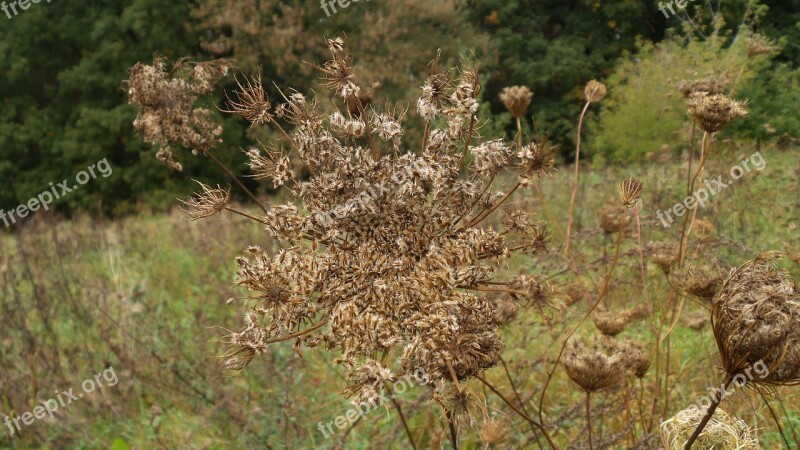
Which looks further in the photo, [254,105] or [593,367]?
[593,367]

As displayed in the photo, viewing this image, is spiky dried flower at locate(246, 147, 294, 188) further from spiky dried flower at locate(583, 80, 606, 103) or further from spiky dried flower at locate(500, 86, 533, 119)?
spiky dried flower at locate(583, 80, 606, 103)

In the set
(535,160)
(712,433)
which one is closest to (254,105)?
(535,160)

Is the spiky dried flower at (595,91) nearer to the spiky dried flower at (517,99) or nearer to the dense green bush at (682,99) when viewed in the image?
the spiky dried flower at (517,99)

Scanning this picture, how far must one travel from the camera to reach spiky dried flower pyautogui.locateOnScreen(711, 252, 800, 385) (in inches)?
54.5

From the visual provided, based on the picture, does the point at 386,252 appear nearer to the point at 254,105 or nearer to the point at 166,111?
the point at 254,105


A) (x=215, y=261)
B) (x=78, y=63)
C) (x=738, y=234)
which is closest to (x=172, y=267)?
(x=215, y=261)

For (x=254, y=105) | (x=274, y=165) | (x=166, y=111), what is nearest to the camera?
(x=274, y=165)

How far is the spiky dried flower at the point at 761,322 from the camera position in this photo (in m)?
1.38

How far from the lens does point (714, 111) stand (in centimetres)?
214

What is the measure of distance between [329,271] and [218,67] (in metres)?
1.06

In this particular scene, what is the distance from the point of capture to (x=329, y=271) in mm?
1511

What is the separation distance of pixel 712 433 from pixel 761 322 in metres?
0.38

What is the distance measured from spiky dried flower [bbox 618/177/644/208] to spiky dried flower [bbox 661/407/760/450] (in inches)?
21.9

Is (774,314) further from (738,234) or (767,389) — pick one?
(738,234)
